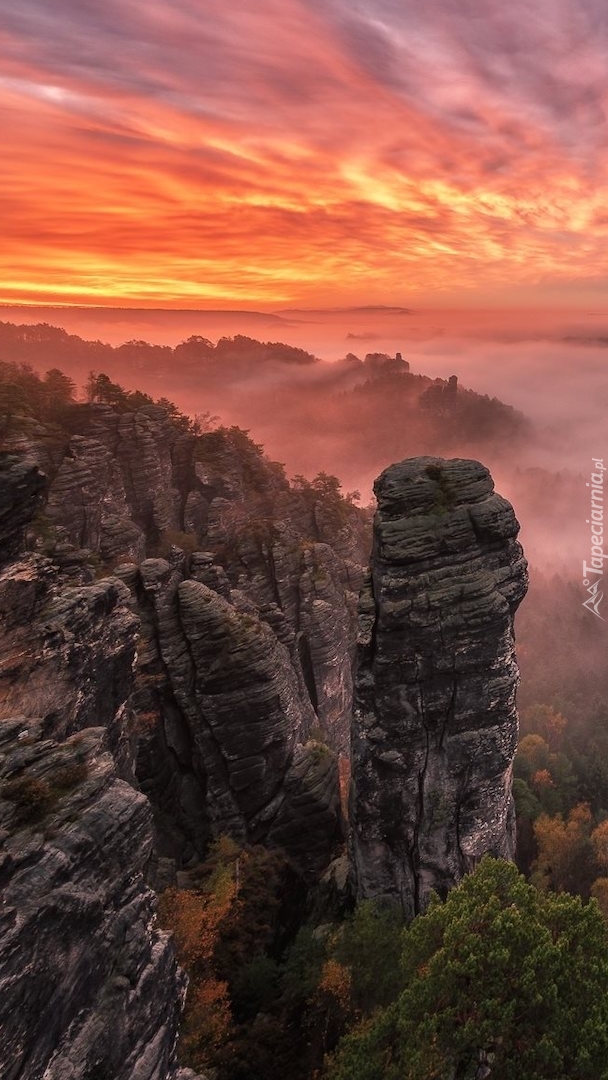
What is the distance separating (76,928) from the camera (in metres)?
15.2

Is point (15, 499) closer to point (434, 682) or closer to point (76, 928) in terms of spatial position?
point (76, 928)

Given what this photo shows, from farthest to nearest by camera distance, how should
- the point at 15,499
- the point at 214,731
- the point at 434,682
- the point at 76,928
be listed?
the point at 214,731 → the point at 434,682 → the point at 15,499 → the point at 76,928

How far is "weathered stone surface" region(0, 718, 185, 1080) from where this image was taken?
13.8 m

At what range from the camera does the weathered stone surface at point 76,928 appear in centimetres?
1383

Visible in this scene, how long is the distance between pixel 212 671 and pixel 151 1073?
23.0m

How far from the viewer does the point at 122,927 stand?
16.7 m

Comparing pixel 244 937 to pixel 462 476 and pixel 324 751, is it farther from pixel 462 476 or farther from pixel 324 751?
pixel 462 476

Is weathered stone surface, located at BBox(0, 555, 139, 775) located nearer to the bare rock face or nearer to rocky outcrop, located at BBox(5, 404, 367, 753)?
the bare rock face

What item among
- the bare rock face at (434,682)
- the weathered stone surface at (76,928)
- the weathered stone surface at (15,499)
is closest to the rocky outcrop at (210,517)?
the weathered stone surface at (15,499)

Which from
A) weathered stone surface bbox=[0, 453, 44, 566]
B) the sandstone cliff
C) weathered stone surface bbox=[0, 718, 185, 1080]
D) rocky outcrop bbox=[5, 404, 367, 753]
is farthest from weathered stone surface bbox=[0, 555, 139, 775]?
rocky outcrop bbox=[5, 404, 367, 753]

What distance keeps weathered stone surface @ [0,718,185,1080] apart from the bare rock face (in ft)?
56.9

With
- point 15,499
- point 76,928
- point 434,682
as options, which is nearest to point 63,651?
point 15,499

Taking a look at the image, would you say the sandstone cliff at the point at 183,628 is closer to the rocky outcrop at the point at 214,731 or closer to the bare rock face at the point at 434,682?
the rocky outcrop at the point at 214,731

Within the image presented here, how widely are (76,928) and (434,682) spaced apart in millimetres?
21955
